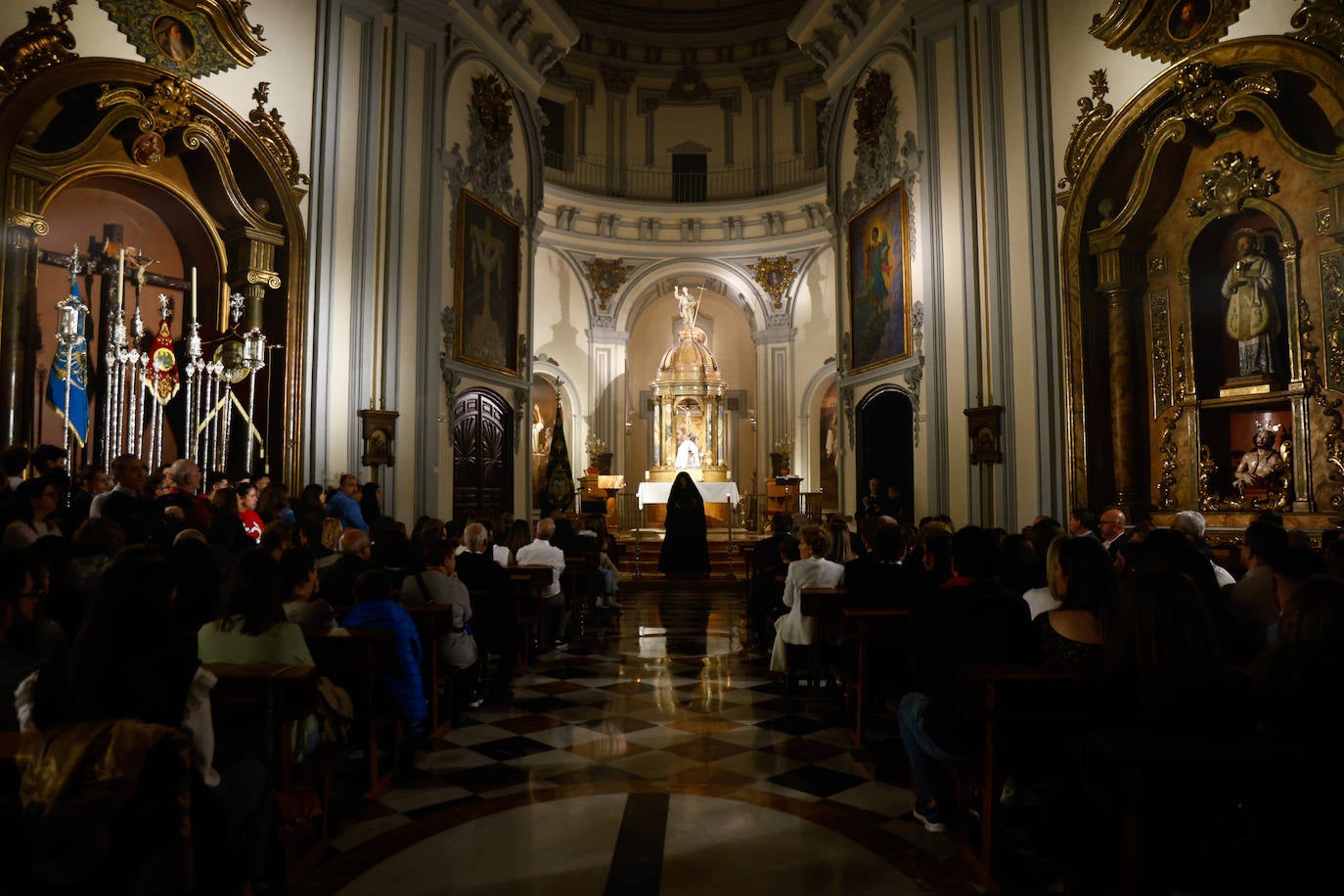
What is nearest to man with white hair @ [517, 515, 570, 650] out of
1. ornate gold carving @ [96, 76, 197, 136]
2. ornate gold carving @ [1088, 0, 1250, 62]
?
ornate gold carving @ [96, 76, 197, 136]

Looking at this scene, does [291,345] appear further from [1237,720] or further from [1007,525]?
[1237,720]

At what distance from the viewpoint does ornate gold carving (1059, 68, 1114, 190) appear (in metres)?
9.88

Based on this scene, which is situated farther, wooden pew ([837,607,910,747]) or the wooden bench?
wooden pew ([837,607,910,747])

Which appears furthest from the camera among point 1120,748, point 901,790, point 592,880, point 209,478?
point 209,478

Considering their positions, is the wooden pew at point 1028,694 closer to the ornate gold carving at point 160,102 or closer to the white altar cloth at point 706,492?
the ornate gold carving at point 160,102

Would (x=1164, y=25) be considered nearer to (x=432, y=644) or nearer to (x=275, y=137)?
(x=432, y=644)

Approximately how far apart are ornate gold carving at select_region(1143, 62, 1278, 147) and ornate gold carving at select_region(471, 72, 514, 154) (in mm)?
9362

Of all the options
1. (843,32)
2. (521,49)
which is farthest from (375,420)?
(843,32)

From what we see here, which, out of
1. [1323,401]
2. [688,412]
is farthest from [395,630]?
[688,412]

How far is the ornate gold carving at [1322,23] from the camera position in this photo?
7750mm

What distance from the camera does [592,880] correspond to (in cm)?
340

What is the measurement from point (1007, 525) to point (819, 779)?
22.7ft

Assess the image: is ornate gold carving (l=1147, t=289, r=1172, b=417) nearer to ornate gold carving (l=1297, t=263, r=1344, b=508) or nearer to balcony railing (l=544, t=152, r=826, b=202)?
ornate gold carving (l=1297, t=263, r=1344, b=508)

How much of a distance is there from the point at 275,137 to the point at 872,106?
337 inches
